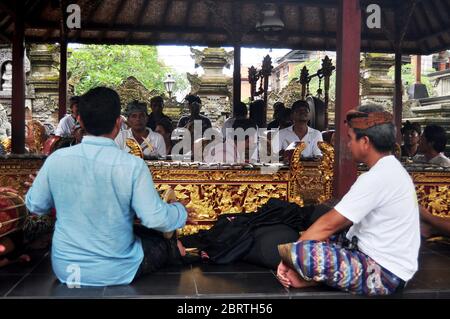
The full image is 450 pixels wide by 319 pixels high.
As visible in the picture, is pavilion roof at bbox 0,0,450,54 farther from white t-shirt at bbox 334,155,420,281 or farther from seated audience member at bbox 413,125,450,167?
white t-shirt at bbox 334,155,420,281

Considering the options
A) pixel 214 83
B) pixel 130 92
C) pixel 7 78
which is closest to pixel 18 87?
pixel 7 78

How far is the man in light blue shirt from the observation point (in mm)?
2848

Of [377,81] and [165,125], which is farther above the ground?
[377,81]

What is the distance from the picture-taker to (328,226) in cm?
290

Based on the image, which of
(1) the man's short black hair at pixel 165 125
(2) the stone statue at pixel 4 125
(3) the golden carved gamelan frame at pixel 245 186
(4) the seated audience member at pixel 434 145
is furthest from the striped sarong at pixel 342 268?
(2) the stone statue at pixel 4 125

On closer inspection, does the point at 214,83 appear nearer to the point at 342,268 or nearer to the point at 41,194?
the point at 41,194

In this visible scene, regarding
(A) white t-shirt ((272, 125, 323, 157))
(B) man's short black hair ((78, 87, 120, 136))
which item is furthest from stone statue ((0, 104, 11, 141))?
(B) man's short black hair ((78, 87, 120, 136))

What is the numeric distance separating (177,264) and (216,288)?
55 centimetres

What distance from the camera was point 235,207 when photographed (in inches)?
196

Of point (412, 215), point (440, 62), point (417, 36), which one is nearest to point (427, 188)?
point (412, 215)

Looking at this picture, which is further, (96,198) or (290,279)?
(290,279)

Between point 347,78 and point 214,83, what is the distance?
11.1 m
